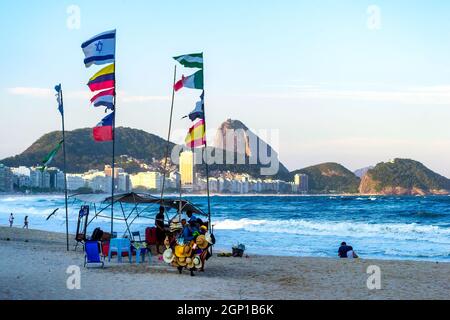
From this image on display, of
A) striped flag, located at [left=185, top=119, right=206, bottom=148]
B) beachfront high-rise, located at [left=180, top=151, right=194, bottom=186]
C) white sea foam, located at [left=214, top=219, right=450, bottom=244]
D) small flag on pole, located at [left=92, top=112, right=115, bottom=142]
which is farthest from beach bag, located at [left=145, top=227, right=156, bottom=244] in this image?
white sea foam, located at [left=214, top=219, right=450, bottom=244]

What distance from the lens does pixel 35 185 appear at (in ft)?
629

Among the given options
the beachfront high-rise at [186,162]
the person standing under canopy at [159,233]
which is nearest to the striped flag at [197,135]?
the person standing under canopy at [159,233]

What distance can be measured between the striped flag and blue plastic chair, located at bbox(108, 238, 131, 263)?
331cm

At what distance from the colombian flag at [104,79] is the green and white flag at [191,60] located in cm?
178

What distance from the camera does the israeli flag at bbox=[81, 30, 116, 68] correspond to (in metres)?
17.4

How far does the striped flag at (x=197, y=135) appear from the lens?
17750 millimetres

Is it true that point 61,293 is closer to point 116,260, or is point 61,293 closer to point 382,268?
point 116,260

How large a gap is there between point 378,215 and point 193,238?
2278 inches

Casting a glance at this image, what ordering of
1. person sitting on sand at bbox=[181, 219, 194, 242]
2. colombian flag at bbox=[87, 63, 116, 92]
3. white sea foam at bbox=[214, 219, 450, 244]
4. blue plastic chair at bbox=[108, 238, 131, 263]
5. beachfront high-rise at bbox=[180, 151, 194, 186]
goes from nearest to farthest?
person sitting on sand at bbox=[181, 219, 194, 242] < blue plastic chair at bbox=[108, 238, 131, 263] < colombian flag at bbox=[87, 63, 116, 92] < beachfront high-rise at bbox=[180, 151, 194, 186] < white sea foam at bbox=[214, 219, 450, 244]

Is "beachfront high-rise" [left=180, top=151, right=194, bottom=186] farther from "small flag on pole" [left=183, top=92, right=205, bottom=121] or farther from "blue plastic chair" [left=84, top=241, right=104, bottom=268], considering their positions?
"blue plastic chair" [left=84, top=241, right=104, bottom=268]

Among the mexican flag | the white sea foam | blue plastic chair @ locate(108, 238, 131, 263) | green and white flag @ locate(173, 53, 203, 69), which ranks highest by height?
green and white flag @ locate(173, 53, 203, 69)

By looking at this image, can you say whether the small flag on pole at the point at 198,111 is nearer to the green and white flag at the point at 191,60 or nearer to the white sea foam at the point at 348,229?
the green and white flag at the point at 191,60
